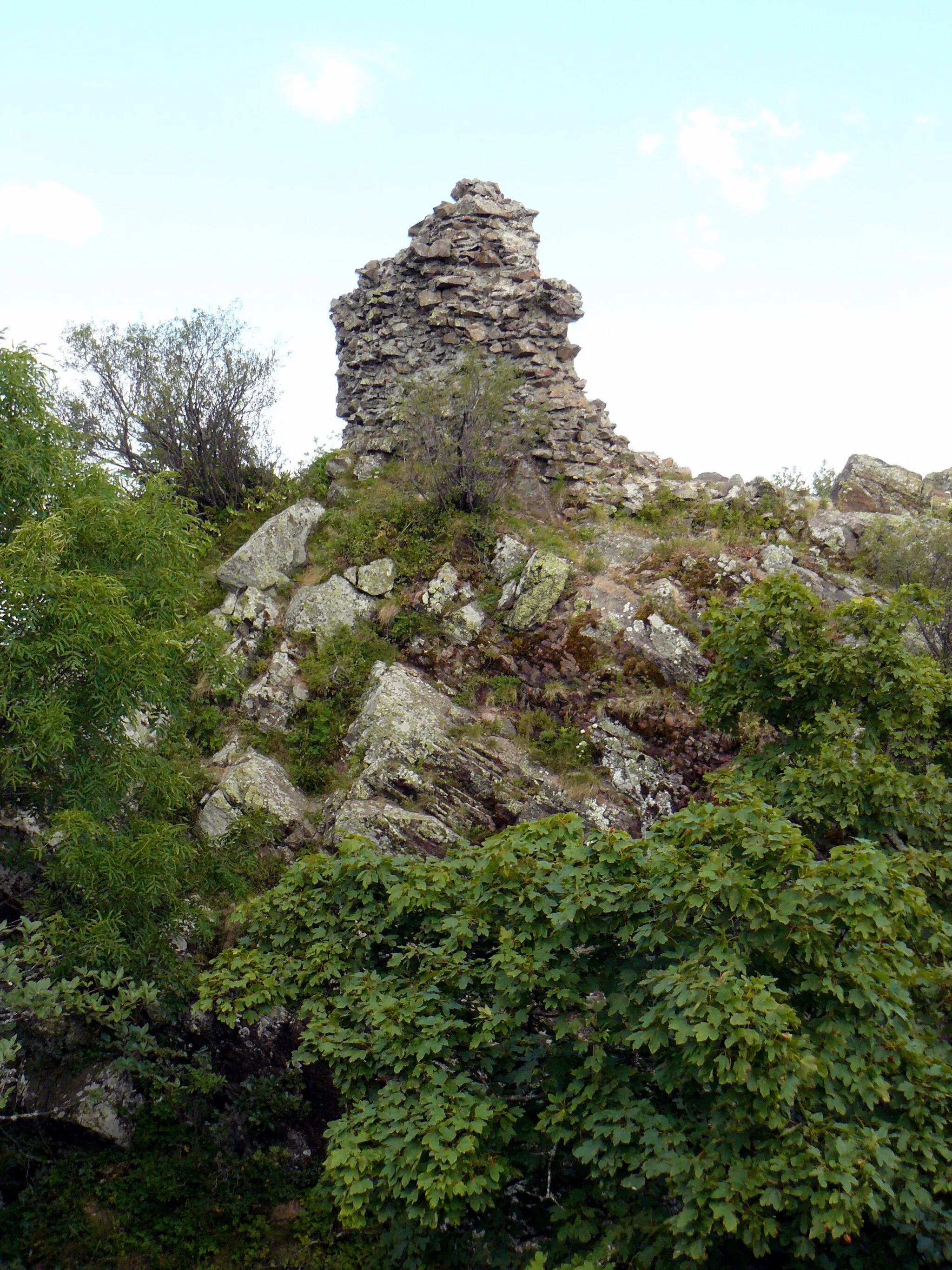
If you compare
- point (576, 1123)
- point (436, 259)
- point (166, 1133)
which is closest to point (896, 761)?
point (576, 1123)

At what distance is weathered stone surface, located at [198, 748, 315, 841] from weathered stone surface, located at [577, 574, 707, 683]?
240 inches

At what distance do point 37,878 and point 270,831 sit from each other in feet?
9.49

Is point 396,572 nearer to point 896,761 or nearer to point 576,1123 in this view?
point 896,761

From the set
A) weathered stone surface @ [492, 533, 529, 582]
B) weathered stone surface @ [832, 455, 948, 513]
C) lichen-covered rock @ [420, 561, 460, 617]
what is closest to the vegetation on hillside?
lichen-covered rock @ [420, 561, 460, 617]

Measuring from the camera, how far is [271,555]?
18656mm

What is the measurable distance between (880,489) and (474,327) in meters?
11.0

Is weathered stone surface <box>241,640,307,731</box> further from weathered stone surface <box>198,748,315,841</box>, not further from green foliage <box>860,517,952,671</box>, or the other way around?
green foliage <box>860,517,952,671</box>

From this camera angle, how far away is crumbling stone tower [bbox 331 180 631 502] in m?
22.1

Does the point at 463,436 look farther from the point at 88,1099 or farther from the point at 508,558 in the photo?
the point at 88,1099

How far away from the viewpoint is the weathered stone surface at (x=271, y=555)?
18.4 metres

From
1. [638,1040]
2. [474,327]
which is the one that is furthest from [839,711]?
[474,327]

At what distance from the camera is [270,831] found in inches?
479

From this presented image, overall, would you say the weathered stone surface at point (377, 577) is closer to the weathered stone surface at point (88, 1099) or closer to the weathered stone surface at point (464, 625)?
the weathered stone surface at point (464, 625)

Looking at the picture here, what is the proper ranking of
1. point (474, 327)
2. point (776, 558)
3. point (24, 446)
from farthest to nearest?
point (474, 327), point (776, 558), point (24, 446)
